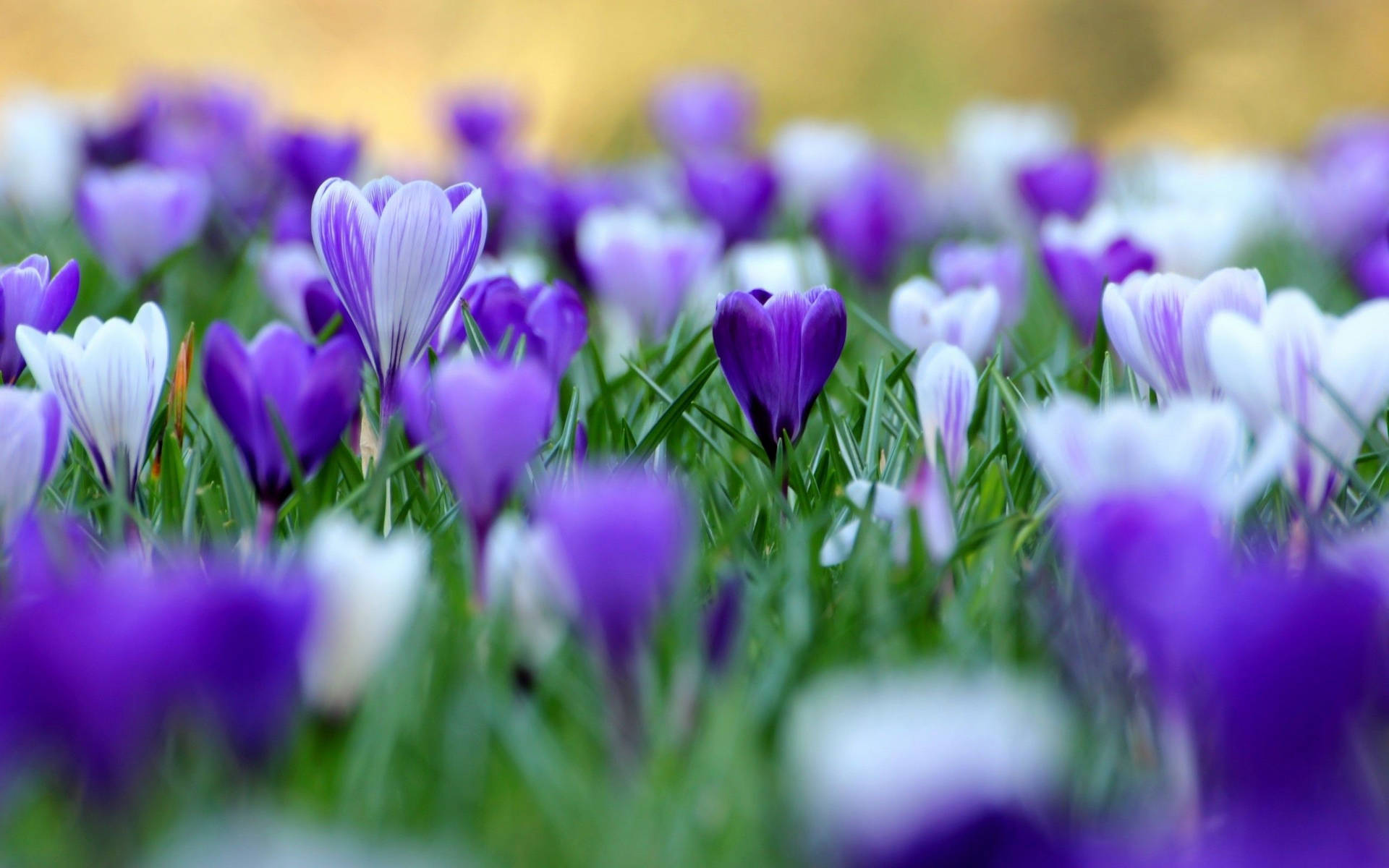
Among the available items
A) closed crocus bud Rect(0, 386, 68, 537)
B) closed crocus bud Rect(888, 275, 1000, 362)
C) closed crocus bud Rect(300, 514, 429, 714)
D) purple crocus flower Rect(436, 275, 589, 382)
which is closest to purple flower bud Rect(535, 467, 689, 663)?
closed crocus bud Rect(300, 514, 429, 714)

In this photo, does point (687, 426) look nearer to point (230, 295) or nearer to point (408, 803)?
point (408, 803)

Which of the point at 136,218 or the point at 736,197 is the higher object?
the point at 736,197

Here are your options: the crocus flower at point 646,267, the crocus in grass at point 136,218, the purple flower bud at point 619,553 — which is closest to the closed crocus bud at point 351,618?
the purple flower bud at point 619,553

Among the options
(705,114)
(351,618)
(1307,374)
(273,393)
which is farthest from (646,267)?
(705,114)

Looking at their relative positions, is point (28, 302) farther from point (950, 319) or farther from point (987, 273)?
point (987, 273)

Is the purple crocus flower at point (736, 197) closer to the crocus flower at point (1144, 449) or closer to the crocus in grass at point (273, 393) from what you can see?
the crocus in grass at point (273, 393)

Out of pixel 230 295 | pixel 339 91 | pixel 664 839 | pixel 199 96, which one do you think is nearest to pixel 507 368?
pixel 664 839
